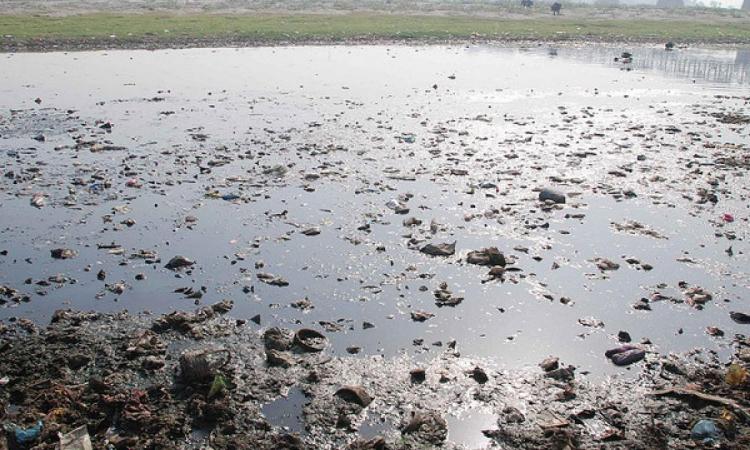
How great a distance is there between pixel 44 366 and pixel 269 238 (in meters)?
4.18

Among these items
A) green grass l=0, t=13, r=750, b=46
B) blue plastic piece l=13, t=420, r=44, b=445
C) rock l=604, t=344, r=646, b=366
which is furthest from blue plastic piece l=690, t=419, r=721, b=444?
green grass l=0, t=13, r=750, b=46

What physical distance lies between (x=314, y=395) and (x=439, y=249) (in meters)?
3.86

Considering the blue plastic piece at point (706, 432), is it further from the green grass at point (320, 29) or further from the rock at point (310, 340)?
the green grass at point (320, 29)

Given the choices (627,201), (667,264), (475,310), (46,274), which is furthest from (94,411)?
(627,201)

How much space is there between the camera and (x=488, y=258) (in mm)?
9266

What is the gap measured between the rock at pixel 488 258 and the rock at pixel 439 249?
30 centimetres

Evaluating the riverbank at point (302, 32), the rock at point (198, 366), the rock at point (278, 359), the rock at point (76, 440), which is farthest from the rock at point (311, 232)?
the riverbank at point (302, 32)

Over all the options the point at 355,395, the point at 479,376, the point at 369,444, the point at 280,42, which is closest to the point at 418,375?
the point at 479,376

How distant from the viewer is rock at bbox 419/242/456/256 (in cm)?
955

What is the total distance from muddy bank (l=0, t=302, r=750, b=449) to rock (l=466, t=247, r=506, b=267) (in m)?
2.29

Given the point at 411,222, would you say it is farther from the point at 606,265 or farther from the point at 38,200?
the point at 38,200

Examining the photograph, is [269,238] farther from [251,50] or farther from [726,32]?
[726,32]

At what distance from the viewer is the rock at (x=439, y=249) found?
9.55m

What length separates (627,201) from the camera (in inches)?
478
